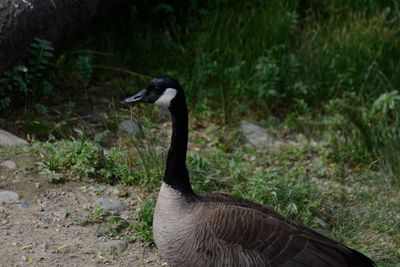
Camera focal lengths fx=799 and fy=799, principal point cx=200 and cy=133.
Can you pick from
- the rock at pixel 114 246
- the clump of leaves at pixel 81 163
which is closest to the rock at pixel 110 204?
the clump of leaves at pixel 81 163

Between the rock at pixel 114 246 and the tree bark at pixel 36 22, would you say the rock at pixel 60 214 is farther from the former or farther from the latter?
the tree bark at pixel 36 22

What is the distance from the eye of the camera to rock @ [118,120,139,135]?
627 centimetres

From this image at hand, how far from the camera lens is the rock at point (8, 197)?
16.8ft

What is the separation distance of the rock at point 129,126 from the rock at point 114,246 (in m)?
1.46

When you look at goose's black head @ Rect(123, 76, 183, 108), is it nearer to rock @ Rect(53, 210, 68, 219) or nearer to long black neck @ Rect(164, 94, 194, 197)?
long black neck @ Rect(164, 94, 194, 197)

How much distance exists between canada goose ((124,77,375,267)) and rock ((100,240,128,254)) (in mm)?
526

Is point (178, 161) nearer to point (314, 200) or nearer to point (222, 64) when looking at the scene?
point (314, 200)

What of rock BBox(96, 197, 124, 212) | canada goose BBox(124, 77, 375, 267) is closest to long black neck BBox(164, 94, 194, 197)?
canada goose BBox(124, 77, 375, 267)

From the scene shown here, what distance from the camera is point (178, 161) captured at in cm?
452

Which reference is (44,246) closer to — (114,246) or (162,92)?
(114,246)

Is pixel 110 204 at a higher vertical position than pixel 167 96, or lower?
lower

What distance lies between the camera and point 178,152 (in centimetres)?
454

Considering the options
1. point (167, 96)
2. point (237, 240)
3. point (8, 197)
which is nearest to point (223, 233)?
point (237, 240)

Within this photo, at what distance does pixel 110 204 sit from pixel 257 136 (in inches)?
78.7
